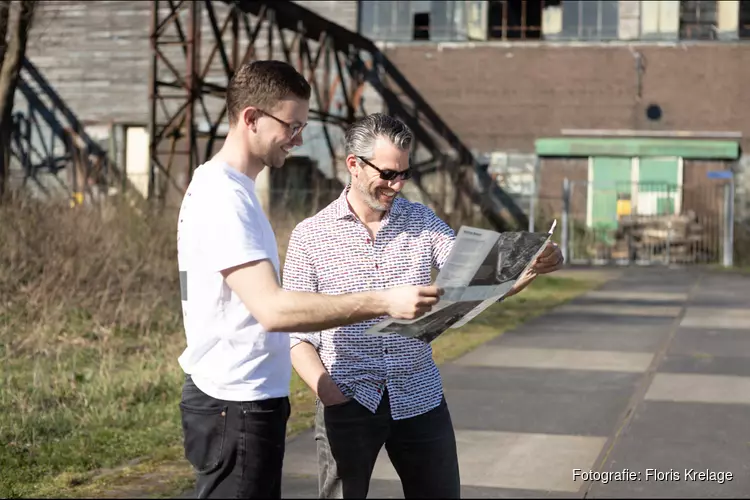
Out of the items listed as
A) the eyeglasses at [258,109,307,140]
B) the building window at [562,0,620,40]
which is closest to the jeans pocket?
the eyeglasses at [258,109,307,140]

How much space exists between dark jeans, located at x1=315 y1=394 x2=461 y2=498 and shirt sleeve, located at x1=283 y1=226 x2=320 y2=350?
9.6 inches

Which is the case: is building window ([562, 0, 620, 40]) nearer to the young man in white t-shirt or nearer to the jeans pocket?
the young man in white t-shirt

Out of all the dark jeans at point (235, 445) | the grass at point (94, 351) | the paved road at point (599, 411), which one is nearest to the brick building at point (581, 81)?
the grass at point (94, 351)

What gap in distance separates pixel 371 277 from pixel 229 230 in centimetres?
108

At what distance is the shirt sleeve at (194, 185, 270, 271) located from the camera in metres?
3.52

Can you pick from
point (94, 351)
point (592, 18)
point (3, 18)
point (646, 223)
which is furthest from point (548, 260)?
point (592, 18)

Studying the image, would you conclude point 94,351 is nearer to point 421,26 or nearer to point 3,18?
point 3,18

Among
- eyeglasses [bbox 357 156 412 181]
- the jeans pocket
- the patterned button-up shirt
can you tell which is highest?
eyeglasses [bbox 357 156 412 181]

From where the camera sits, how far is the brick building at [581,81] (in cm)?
3053

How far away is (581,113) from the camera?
31078mm

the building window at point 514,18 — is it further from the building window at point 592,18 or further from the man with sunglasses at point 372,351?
the man with sunglasses at point 372,351

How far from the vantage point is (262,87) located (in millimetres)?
3740

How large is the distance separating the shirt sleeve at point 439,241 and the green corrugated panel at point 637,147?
87.2 feet

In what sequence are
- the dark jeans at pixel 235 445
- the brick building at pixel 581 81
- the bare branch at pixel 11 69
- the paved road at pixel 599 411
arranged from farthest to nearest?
the brick building at pixel 581 81
the bare branch at pixel 11 69
the paved road at pixel 599 411
the dark jeans at pixel 235 445
